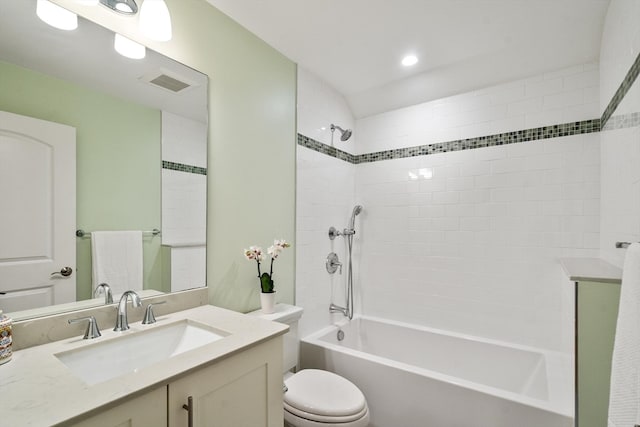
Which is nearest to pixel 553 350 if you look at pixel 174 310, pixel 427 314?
pixel 427 314

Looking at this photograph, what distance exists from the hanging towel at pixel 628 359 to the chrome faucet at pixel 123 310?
1590 mm

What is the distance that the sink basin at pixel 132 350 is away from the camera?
107 centimetres

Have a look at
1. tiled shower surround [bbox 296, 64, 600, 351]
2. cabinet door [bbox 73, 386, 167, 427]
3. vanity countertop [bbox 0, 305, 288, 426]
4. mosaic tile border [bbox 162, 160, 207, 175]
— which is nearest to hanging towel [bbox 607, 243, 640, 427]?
vanity countertop [bbox 0, 305, 288, 426]

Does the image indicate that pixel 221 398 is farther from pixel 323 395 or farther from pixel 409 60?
pixel 409 60

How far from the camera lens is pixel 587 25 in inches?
71.5

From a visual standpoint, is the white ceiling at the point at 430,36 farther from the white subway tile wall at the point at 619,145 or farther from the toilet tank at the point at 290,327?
the toilet tank at the point at 290,327

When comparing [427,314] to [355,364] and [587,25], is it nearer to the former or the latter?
[355,364]

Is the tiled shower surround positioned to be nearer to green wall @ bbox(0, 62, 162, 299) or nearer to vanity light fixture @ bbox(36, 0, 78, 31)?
green wall @ bbox(0, 62, 162, 299)

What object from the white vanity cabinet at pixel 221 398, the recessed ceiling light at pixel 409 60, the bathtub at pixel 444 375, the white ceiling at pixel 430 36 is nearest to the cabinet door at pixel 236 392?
the white vanity cabinet at pixel 221 398

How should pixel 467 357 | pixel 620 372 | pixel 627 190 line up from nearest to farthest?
pixel 620 372 → pixel 627 190 → pixel 467 357

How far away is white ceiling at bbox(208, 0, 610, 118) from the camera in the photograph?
173 cm

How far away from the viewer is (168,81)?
1.55 meters

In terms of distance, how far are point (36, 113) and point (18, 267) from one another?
1.83 feet

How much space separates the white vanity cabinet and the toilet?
1.27 feet
